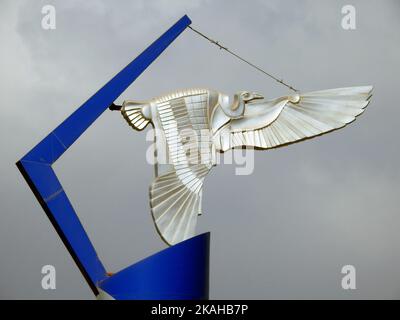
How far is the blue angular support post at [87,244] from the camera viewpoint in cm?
1438

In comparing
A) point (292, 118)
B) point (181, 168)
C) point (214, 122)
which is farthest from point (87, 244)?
point (292, 118)

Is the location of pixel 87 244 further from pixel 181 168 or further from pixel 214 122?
pixel 214 122

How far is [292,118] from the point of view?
56.2ft

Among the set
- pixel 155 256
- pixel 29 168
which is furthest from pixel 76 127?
pixel 155 256

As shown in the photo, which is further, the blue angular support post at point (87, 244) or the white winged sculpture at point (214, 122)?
the white winged sculpture at point (214, 122)

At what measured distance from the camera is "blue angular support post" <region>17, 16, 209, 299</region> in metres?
14.4

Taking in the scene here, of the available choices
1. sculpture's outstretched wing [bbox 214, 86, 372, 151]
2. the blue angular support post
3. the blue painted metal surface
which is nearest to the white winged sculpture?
sculpture's outstretched wing [bbox 214, 86, 372, 151]

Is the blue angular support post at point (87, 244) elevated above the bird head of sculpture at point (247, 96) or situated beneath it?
situated beneath

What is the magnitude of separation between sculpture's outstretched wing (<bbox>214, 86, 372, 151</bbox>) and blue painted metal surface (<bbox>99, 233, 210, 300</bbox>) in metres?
2.32

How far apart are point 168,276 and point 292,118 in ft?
13.6

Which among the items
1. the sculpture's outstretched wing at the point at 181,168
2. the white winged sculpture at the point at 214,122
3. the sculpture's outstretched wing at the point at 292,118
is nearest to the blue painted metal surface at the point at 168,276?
the sculpture's outstretched wing at the point at 181,168

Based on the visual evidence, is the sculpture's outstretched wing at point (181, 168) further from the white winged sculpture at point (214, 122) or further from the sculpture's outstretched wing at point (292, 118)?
the sculpture's outstretched wing at point (292, 118)

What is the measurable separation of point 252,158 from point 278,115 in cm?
94

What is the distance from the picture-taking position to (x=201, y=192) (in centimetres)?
1653
